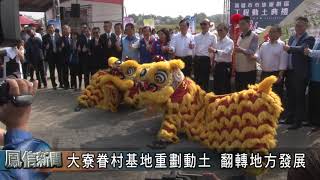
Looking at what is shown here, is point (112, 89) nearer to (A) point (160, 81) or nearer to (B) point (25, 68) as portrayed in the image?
(A) point (160, 81)

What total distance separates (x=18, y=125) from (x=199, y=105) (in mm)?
4436

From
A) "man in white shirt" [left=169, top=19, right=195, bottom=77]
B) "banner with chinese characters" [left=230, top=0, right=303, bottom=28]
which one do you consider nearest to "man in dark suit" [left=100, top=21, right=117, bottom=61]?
"man in white shirt" [left=169, top=19, right=195, bottom=77]

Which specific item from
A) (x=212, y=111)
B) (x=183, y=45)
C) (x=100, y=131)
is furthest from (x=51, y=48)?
(x=212, y=111)

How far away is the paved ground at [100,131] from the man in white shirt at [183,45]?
1.20m

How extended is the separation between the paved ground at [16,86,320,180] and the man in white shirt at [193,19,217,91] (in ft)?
3.53

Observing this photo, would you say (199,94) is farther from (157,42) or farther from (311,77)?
(157,42)

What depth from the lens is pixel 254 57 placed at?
6.50 m

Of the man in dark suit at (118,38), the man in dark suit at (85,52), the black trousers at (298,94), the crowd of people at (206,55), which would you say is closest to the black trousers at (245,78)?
the crowd of people at (206,55)

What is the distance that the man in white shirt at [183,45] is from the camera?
25.2 ft

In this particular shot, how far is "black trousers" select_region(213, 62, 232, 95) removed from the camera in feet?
23.1

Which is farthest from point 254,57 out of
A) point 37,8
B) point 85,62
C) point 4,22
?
point 37,8

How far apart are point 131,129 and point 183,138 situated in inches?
41.6

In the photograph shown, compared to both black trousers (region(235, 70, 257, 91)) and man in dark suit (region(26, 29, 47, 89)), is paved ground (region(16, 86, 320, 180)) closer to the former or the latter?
black trousers (region(235, 70, 257, 91))

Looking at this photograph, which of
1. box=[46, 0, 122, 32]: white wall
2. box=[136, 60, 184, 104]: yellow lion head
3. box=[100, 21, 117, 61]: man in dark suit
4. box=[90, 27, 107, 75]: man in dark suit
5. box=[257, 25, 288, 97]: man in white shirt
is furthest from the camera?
box=[46, 0, 122, 32]: white wall
